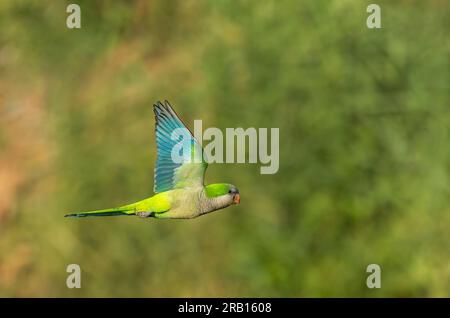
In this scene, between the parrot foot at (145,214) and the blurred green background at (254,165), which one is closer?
the parrot foot at (145,214)

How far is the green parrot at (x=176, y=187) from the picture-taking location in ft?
8.07

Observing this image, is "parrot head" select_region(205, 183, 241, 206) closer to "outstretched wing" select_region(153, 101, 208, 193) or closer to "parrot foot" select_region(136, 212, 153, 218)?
"outstretched wing" select_region(153, 101, 208, 193)

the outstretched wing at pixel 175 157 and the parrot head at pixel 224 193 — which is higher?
the outstretched wing at pixel 175 157

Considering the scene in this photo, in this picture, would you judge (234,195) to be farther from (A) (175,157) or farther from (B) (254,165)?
(B) (254,165)


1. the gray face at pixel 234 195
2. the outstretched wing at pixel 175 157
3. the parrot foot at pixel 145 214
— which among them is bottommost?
the parrot foot at pixel 145 214

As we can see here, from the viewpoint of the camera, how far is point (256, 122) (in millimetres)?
3576

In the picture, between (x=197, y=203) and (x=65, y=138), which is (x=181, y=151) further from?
(x=65, y=138)

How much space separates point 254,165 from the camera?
11.5 feet

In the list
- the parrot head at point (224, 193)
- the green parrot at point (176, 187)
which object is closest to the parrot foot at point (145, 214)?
the green parrot at point (176, 187)

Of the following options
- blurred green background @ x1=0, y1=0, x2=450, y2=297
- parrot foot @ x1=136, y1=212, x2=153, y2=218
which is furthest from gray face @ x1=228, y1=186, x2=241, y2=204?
blurred green background @ x1=0, y1=0, x2=450, y2=297

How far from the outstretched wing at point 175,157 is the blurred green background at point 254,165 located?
95 cm

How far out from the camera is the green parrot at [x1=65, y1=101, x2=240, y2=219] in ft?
8.07

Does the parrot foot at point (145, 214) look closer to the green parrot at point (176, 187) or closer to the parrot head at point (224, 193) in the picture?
the green parrot at point (176, 187)

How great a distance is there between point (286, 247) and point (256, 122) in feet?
1.63
